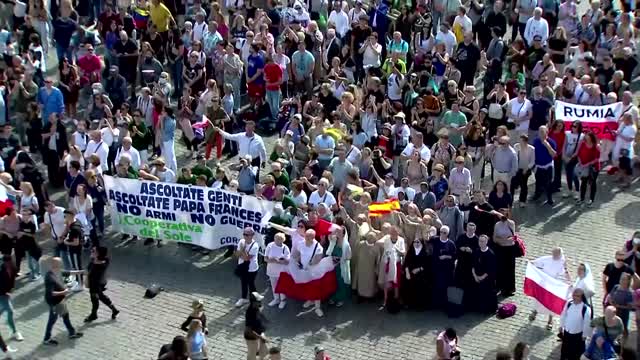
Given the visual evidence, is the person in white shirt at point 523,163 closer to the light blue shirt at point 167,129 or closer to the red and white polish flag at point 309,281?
the red and white polish flag at point 309,281

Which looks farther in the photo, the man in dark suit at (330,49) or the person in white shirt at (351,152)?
the man in dark suit at (330,49)

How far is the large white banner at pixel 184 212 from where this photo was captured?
68.3 ft

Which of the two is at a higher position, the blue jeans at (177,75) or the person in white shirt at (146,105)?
the blue jeans at (177,75)

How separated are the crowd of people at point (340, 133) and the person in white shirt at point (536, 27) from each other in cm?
3

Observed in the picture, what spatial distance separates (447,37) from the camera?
26.2m

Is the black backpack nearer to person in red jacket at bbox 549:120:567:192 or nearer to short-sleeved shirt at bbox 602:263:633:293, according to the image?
short-sleeved shirt at bbox 602:263:633:293

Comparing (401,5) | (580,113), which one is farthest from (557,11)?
(580,113)

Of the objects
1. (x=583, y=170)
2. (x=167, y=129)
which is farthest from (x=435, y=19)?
(x=167, y=129)

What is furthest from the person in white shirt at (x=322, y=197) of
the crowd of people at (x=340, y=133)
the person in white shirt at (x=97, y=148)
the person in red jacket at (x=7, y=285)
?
the person in red jacket at (x=7, y=285)

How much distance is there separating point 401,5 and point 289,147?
688 centimetres

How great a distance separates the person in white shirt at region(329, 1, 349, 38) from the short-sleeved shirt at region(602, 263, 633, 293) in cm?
1031

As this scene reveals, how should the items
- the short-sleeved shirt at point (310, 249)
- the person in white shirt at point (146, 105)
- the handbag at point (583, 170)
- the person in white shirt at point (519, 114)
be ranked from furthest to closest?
the person in white shirt at point (146, 105)
the person in white shirt at point (519, 114)
the handbag at point (583, 170)
the short-sleeved shirt at point (310, 249)

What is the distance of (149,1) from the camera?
27609 millimetres

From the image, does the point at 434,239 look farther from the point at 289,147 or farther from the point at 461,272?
the point at 289,147
